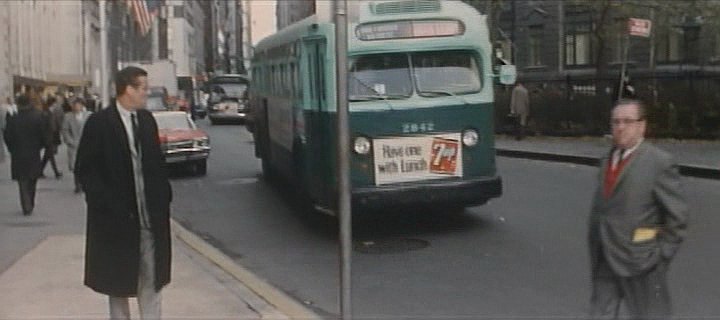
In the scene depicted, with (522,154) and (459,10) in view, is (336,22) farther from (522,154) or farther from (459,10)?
(522,154)

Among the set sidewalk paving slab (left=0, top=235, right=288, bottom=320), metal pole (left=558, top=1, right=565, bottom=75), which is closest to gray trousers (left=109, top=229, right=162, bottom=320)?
sidewalk paving slab (left=0, top=235, right=288, bottom=320)

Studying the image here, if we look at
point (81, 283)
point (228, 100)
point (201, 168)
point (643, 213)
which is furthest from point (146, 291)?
point (228, 100)

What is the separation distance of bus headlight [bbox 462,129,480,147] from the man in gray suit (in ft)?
23.5

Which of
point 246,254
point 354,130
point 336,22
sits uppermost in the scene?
point 336,22

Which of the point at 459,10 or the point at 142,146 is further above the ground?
the point at 459,10

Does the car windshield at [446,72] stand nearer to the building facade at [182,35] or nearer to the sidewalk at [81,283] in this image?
the sidewalk at [81,283]

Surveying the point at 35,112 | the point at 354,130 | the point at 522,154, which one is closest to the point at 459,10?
the point at 354,130

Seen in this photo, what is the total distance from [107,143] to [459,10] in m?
7.76

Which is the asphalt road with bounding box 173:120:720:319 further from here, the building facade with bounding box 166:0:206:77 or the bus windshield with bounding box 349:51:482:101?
the building facade with bounding box 166:0:206:77

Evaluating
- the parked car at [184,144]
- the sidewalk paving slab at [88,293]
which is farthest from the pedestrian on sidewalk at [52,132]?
the sidewalk paving slab at [88,293]

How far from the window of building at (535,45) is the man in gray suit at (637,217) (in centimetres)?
5122

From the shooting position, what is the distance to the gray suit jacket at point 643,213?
597 centimetres

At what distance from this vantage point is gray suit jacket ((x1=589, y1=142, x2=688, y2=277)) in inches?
235

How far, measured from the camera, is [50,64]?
57938mm
